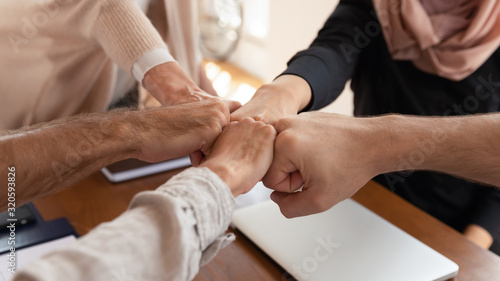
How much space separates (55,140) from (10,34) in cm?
44

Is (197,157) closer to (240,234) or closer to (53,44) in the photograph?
(240,234)

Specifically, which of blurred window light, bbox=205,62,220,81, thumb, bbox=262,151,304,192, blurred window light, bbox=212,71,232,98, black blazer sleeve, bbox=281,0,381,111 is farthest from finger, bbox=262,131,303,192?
blurred window light, bbox=205,62,220,81

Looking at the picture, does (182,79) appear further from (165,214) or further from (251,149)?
(165,214)

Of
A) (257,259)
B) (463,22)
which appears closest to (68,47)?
(257,259)

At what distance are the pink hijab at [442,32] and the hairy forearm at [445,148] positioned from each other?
15.4 inches

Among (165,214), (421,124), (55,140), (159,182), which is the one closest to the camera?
(165,214)

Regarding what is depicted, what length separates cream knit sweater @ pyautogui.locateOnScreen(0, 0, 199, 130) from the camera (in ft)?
3.40

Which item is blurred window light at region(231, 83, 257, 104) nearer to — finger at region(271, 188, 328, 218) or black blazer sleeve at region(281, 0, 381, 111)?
black blazer sleeve at region(281, 0, 381, 111)

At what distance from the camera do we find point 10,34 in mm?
1037

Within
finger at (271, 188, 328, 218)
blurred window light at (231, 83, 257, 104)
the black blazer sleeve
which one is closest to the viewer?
finger at (271, 188, 328, 218)

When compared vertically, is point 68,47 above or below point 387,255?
above

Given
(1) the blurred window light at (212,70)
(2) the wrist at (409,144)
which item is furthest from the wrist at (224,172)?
(1) the blurred window light at (212,70)

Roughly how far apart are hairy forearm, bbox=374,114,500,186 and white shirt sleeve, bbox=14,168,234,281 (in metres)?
0.40

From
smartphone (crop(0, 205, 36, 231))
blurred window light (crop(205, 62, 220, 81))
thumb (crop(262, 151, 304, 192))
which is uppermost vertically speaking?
thumb (crop(262, 151, 304, 192))
